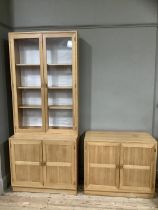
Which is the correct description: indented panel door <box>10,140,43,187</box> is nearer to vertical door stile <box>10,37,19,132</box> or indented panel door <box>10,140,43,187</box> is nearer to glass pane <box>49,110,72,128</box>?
vertical door stile <box>10,37,19,132</box>

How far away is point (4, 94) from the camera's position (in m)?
2.69

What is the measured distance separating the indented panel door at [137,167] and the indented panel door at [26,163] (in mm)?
1047

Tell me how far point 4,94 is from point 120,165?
5.75 ft

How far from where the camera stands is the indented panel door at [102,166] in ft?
8.14

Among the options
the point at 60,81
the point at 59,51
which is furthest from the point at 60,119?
the point at 59,51

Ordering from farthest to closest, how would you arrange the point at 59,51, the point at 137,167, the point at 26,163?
the point at 59,51 < the point at 26,163 < the point at 137,167

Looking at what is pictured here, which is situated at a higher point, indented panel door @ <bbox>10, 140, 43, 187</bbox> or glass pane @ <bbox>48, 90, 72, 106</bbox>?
glass pane @ <bbox>48, 90, 72, 106</bbox>

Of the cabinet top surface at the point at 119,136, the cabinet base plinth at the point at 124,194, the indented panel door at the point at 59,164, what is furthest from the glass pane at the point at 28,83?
the cabinet base plinth at the point at 124,194

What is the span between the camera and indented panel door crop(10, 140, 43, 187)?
101 inches

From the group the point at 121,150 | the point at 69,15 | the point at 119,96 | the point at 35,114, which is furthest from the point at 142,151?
the point at 69,15

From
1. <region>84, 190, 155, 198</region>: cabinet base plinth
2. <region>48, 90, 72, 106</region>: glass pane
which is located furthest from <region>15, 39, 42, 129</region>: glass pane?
<region>84, 190, 155, 198</region>: cabinet base plinth

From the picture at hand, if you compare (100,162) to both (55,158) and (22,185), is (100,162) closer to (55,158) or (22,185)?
(55,158)

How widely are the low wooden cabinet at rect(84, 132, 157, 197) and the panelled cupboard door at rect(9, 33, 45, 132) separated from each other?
80 cm

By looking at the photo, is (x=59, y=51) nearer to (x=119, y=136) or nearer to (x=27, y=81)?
(x=27, y=81)
